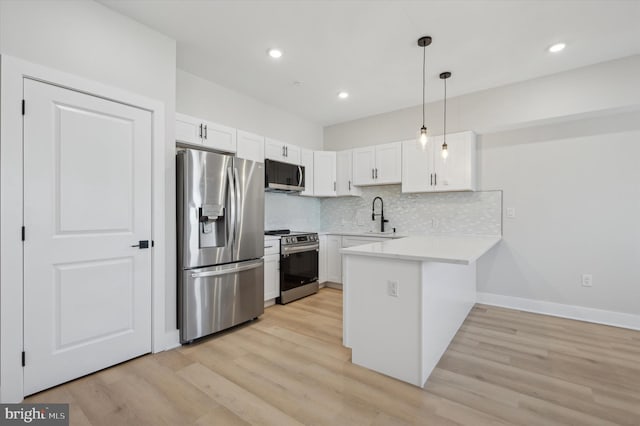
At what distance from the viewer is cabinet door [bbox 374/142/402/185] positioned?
4.20 m

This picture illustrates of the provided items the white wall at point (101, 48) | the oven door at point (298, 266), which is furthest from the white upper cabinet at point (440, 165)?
the white wall at point (101, 48)

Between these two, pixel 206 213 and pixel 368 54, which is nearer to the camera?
pixel 206 213

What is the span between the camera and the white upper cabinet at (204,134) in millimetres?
2877

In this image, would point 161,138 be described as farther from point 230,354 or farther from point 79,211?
point 230,354

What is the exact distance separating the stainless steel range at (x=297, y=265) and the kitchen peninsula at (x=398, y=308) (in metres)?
1.56

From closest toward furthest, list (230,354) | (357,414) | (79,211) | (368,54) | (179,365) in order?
(357,414) → (79,211) → (179,365) → (230,354) → (368,54)

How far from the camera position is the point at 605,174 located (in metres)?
3.12

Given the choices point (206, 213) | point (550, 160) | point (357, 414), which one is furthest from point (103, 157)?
point (550, 160)

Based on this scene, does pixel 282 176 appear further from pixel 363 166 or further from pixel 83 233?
pixel 83 233

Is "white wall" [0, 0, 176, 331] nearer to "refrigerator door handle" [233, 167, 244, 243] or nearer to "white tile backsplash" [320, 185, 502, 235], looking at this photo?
"refrigerator door handle" [233, 167, 244, 243]

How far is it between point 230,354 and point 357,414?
1.23m

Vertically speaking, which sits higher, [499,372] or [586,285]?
[586,285]

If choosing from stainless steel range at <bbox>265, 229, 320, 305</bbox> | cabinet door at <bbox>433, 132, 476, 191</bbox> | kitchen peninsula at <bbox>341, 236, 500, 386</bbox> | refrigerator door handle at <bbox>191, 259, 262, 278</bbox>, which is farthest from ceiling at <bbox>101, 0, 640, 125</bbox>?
refrigerator door handle at <bbox>191, 259, 262, 278</bbox>

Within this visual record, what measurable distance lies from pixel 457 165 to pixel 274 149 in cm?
247
